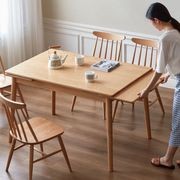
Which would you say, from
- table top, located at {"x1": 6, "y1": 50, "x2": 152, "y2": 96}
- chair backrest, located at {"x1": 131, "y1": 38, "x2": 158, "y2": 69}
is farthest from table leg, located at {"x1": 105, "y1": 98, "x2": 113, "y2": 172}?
chair backrest, located at {"x1": 131, "y1": 38, "x2": 158, "y2": 69}

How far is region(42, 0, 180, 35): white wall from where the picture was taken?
539 cm

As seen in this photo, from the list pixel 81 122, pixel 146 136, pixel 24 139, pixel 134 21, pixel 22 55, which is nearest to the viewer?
pixel 24 139

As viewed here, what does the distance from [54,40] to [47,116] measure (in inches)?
63.7

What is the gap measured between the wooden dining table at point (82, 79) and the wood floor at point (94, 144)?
8.0 inches

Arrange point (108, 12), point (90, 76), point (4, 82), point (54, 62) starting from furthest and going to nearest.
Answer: point (108, 12) → point (4, 82) → point (54, 62) → point (90, 76)

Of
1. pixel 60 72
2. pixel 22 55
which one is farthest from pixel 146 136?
pixel 22 55

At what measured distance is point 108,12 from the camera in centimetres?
564

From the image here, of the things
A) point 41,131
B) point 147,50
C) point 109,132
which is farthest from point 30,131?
point 147,50

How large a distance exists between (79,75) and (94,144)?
703mm

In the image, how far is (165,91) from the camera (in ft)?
18.0

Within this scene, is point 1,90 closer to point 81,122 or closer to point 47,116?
point 47,116

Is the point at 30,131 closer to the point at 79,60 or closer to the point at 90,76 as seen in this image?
the point at 90,76

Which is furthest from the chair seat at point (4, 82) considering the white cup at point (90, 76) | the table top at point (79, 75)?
the white cup at point (90, 76)

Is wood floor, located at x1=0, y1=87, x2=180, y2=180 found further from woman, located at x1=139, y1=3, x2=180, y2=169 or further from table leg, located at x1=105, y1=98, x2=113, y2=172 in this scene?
woman, located at x1=139, y1=3, x2=180, y2=169
